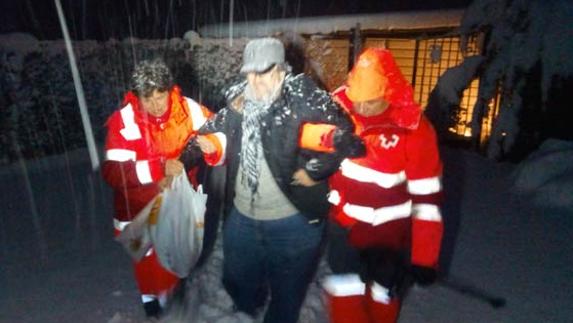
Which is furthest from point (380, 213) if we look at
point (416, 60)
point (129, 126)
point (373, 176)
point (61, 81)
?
point (416, 60)

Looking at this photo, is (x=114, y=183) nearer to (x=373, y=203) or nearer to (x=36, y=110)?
(x=373, y=203)

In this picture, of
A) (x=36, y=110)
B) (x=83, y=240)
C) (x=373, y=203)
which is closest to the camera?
(x=373, y=203)

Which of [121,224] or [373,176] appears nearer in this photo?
[373,176]

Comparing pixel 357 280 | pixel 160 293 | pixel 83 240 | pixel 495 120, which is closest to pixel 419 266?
pixel 357 280

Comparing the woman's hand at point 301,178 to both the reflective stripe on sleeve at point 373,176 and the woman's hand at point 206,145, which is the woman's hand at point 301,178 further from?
the woman's hand at point 206,145

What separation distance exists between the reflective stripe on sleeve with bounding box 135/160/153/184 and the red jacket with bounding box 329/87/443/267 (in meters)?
1.14

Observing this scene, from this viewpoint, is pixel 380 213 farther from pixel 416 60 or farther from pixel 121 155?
pixel 416 60

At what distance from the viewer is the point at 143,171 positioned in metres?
2.87

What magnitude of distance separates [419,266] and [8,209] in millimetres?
5200

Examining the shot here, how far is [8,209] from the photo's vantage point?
5.80 meters

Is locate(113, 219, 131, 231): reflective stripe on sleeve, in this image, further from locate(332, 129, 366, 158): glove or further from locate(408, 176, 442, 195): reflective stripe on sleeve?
locate(408, 176, 442, 195): reflective stripe on sleeve

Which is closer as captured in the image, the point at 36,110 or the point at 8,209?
the point at 8,209

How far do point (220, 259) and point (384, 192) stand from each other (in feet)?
7.38

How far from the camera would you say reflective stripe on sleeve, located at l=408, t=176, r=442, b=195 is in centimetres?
254
